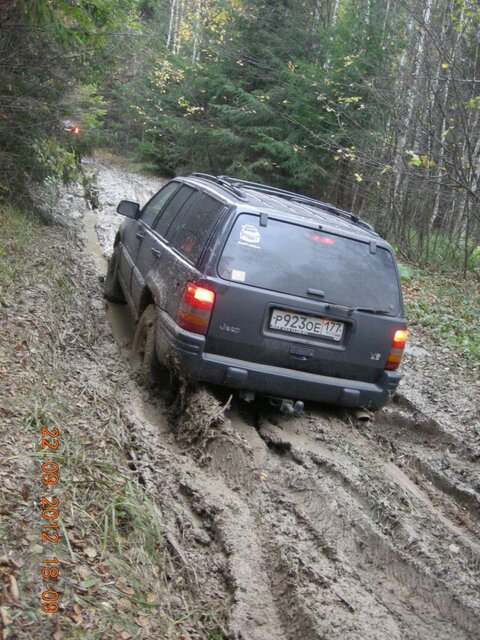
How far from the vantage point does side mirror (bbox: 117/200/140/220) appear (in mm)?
7324

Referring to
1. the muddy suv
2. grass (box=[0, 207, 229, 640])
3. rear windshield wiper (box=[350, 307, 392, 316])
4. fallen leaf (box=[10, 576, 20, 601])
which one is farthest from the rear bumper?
fallen leaf (box=[10, 576, 20, 601])

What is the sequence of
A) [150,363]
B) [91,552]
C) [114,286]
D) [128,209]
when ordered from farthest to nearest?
1. [114,286]
2. [128,209]
3. [150,363]
4. [91,552]

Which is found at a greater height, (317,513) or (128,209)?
(128,209)

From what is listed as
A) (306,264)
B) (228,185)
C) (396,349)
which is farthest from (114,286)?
(396,349)

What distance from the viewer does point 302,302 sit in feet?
16.2

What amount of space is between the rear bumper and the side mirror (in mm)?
2387

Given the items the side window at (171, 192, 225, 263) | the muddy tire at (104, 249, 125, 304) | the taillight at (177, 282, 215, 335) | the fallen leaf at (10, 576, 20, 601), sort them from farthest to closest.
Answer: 1. the muddy tire at (104, 249, 125, 304)
2. the side window at (171, 192, 225, 263)
3. the taillight at (177, 282, 215, 335)
4. the fallen leaf at (10, 576, 20, 601)

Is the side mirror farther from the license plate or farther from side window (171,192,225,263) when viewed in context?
the license plate

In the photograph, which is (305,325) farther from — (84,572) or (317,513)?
(84,572)

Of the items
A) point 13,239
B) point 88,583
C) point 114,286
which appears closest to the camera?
point 88,583

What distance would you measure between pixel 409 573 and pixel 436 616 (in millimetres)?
314

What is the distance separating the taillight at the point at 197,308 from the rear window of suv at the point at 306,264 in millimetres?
199

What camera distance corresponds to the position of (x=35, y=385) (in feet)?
15.1

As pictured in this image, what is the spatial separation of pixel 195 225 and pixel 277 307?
1.15 m
